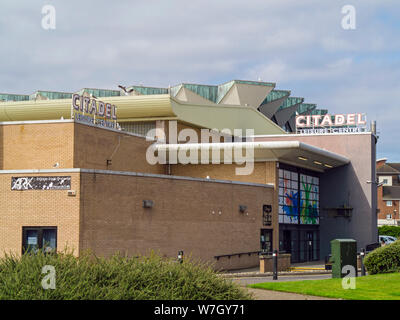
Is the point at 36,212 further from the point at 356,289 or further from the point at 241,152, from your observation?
the point at 356,289

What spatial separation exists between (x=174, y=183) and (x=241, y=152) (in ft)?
23.9

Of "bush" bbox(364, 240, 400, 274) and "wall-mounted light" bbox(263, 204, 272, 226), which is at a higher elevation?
"wall-mounted light" bbox(263, 204, 272, 226)

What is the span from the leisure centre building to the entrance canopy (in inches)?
2.7

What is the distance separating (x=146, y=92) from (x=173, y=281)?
198 feet

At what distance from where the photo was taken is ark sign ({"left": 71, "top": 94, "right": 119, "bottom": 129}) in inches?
1393

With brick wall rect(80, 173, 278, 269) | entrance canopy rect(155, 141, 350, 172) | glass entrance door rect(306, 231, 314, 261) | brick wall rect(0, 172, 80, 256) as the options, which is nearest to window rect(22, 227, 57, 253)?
brick wall rect(0, 172, 80, 256)

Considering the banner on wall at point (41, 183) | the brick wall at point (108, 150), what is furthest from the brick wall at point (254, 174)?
the banner on wall at point (41, 183)

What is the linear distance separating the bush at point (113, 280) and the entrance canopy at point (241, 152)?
76.5 ft

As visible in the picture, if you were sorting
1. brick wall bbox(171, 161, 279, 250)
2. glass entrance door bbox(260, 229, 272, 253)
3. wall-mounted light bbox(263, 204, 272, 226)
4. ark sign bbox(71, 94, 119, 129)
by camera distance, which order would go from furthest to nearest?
brick wall bbox(171, 161, 279, 250), wall-mounted light bbox(263, 204, 272, 226), glass entrance door bbox(260, 229, 272, 253), ark sign bbox(71, 94, 119, 129)

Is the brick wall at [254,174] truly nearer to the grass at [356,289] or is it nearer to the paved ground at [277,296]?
the grass at [356,289]

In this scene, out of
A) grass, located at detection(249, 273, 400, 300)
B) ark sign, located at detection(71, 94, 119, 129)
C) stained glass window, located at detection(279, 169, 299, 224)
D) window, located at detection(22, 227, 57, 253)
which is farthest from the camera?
stained glass window, located at detection(279, 169, 299, 224)

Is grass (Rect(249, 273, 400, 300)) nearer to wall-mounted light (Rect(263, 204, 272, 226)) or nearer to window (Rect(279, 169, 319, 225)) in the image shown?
wall-mounted light (Rect(263, 204, 272, 226))
